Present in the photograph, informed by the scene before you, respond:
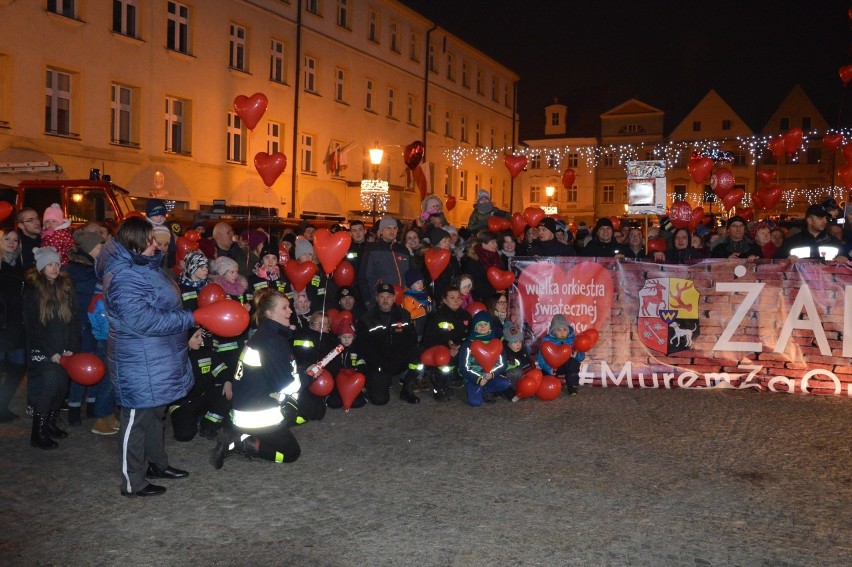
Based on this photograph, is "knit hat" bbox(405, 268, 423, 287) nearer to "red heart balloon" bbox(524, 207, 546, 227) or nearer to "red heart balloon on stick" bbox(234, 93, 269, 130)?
"red heart balloon" bbox(524, 207, 546, 227)

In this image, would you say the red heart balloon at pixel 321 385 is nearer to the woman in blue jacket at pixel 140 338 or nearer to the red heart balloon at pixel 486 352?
the red heart balloon at pixel 486 352

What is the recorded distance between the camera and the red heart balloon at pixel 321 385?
7699 millimetres

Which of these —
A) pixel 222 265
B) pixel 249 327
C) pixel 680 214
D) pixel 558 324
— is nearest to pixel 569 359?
pixel 558 324

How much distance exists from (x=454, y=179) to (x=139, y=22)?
2428 centimetres

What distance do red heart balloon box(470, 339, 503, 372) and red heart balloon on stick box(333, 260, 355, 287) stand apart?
2175mm

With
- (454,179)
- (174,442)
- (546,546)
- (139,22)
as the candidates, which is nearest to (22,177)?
(139,22)

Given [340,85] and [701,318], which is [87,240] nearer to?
[701,318]

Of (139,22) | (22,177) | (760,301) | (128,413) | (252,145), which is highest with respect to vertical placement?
(139,22)

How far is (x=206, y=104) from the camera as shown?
25.1 meters

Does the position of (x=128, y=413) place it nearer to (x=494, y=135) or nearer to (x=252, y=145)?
(x=252, y=145)

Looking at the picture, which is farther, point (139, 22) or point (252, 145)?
point (252, 145)

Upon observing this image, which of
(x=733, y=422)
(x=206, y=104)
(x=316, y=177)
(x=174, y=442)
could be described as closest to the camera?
(x=174, y=442)

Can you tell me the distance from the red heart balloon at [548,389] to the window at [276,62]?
73.4 ft

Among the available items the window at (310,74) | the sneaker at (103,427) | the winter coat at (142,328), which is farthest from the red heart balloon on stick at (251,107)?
the window at (310,74)
